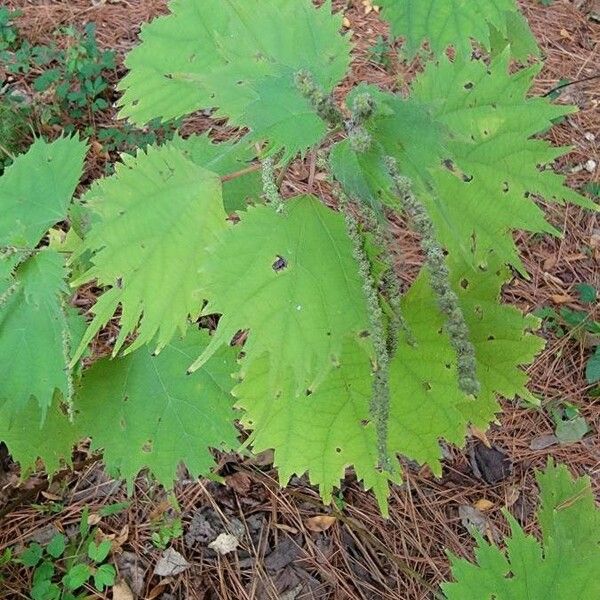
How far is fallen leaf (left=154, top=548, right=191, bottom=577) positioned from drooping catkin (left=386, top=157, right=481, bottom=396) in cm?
156

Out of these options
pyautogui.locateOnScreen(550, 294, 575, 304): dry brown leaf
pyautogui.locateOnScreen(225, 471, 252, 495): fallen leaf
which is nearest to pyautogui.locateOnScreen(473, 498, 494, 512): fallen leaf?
pyautogui.locateOnScreen(225, 471, 252, 495): fallen leaf

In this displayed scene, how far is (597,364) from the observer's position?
8.56 feet

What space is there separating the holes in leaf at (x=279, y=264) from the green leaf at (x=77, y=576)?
1460 mm

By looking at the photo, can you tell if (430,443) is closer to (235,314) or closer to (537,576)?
(537,576)

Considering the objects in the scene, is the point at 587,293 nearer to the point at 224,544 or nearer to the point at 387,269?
the point at 224,544

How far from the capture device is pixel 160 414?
1615mm

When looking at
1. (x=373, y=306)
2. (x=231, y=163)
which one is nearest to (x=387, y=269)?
(x=373, y=306)

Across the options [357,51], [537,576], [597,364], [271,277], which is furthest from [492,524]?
[357,51]

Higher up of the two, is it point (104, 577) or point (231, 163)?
point (231, 163)

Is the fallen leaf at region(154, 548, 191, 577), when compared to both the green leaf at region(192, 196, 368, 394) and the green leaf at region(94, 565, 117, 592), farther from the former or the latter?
the green leaf at region(192, 196, 368, 394)

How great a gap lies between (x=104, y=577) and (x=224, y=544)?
0.38 metres

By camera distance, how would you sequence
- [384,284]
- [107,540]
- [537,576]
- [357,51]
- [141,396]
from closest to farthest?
[384,284] → [537,576] → [141,396] → [107,540] → [357,51]

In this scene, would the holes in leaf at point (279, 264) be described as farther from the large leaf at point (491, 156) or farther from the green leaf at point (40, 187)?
the green leaf at point (40, 187)

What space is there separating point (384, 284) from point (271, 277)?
183 mm
